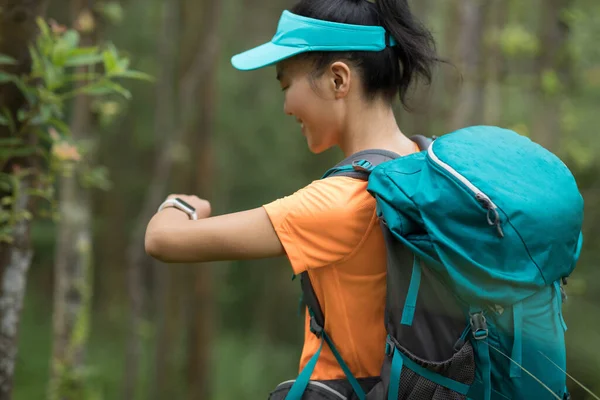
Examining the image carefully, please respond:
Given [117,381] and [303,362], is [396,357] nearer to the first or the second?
[303,362]

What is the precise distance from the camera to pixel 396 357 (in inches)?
72.9

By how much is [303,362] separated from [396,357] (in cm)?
37

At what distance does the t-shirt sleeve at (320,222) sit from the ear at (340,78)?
353 mm

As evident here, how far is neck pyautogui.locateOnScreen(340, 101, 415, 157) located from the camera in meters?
2.16

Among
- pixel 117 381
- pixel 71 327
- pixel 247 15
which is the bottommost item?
pixel 117 381

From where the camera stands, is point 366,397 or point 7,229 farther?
point 7,229

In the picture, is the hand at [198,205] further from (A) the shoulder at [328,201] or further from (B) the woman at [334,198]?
(A) the shoulder at [328,201]

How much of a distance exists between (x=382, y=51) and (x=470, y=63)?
18.3 feet

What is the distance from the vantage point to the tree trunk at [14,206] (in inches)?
99.1

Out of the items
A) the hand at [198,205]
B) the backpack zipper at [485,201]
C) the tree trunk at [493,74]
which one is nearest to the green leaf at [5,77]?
the hand at [198,205]

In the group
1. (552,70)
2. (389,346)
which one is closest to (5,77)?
(389,346)

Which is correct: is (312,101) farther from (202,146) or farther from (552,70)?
(202,146)

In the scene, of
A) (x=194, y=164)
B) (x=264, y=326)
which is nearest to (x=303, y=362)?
(x=194, y=164)

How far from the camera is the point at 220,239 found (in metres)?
1.88
